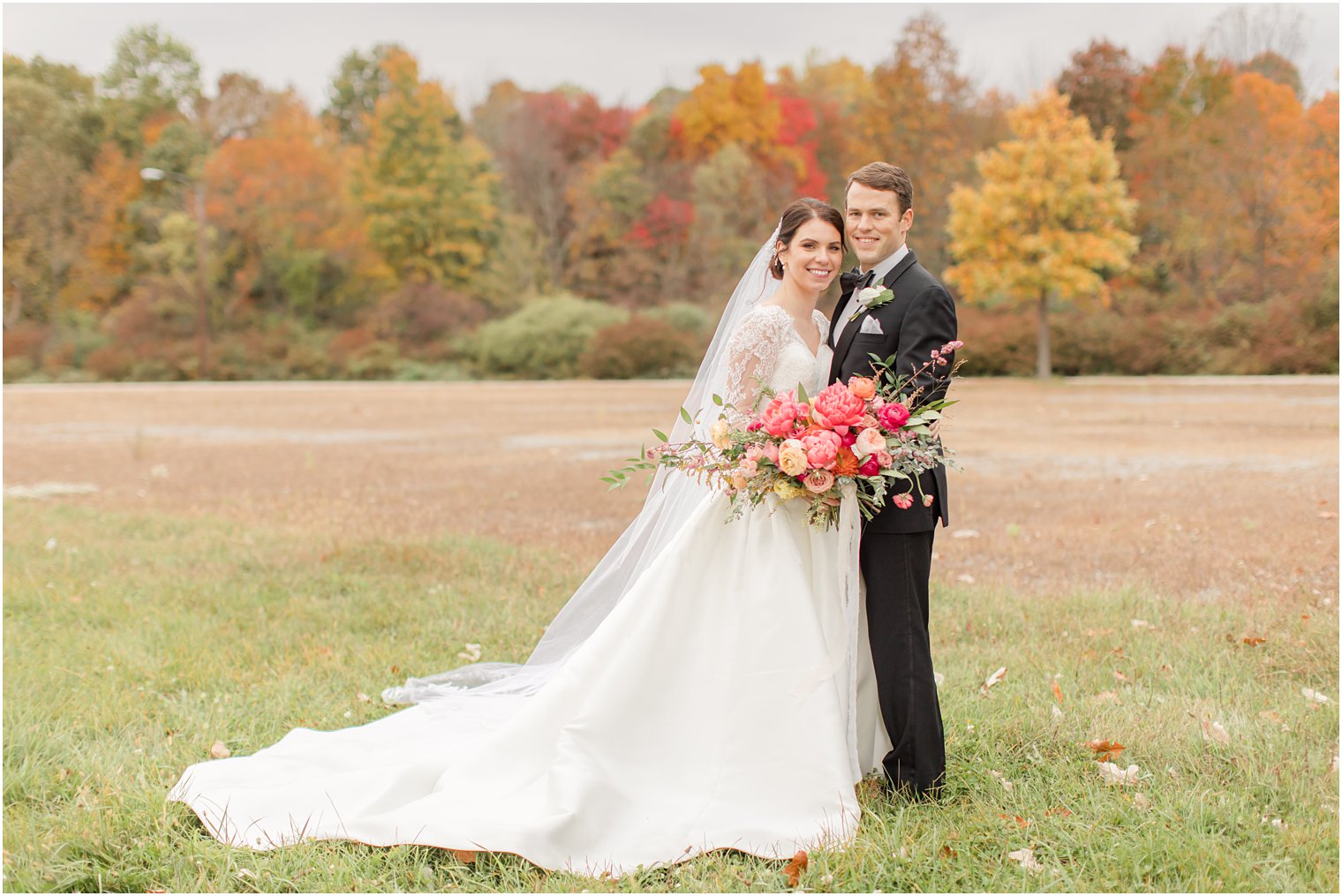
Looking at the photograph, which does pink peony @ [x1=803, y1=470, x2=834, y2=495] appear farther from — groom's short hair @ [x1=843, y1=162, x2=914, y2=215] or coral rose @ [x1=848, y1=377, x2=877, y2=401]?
groom's short hair @ [x1=843, y1=162, x2=914, y2=215]

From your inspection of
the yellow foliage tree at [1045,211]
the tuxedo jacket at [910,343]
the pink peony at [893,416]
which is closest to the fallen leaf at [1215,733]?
the tuxedo jacket at [910,343]

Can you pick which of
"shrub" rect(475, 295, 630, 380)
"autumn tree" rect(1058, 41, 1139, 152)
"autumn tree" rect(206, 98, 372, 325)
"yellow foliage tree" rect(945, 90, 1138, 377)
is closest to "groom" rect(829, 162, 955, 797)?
"yellow foliage tree" rect(945, 90, 1138, 377)

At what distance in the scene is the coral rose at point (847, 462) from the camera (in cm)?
328

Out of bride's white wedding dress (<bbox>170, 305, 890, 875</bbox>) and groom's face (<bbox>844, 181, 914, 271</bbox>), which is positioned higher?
groom's face (<bbox>844, 181, 914, 271</bbox>)

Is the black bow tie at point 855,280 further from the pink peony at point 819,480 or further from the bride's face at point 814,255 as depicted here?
the pink peony at point 819,480

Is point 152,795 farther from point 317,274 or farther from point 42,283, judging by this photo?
point 42,283

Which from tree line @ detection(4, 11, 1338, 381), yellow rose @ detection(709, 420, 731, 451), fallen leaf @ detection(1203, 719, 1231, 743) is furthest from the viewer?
tree line @ detection(4, 11, 1338, 381)

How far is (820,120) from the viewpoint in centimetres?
4759

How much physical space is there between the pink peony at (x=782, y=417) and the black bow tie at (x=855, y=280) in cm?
53

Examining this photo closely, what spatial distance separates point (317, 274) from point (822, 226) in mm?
41051

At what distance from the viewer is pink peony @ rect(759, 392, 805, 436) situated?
3352 mm

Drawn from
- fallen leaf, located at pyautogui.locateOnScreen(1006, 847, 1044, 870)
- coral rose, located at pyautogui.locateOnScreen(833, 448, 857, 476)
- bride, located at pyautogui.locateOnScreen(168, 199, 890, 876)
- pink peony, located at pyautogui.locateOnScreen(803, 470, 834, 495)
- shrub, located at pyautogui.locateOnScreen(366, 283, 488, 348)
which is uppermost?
shrub, located at pyautogui.locateOnScreen(366, 283, 488, 348)

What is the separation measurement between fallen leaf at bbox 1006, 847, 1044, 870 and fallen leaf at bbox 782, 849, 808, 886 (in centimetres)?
62

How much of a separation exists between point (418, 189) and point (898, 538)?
3970cm
